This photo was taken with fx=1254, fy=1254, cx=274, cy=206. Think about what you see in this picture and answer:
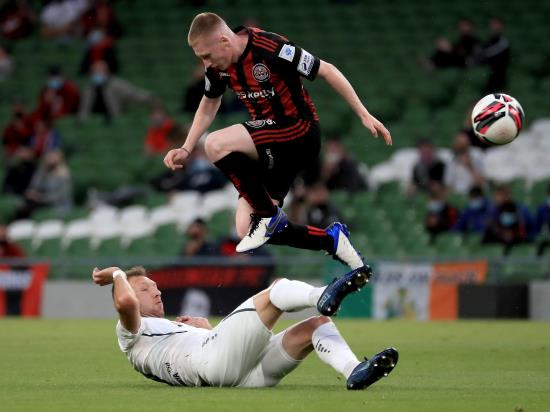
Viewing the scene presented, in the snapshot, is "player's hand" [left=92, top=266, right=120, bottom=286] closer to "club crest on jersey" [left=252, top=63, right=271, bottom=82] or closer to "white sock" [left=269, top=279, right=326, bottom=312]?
"white sock" [left=269, top=279, right=326, bottom=312]

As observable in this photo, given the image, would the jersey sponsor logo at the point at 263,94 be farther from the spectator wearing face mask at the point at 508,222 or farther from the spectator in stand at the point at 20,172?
the spectator in stand at the point at 20,172

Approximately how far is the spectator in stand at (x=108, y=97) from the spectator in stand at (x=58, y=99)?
0.24m

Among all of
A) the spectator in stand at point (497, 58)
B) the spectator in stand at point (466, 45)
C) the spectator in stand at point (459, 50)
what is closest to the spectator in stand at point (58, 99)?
the spectator in stand at point (459, 50)

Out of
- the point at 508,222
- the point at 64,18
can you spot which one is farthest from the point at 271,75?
the point at 64,18

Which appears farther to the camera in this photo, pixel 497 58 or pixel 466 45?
pixel 466 45

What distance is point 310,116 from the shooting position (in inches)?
364

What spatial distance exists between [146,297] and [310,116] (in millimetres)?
1907

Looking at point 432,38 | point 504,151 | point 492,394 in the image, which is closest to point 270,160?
point 492,394

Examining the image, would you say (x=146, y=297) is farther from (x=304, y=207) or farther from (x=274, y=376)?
(x=304, y=207)

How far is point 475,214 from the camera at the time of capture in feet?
60.6

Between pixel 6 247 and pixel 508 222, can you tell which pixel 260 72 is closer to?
pixel 508 222

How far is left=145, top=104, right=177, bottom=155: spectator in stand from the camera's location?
22.6 metres

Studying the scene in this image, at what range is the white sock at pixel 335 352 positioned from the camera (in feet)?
24.9

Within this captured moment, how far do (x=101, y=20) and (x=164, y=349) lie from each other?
63.7 feet
